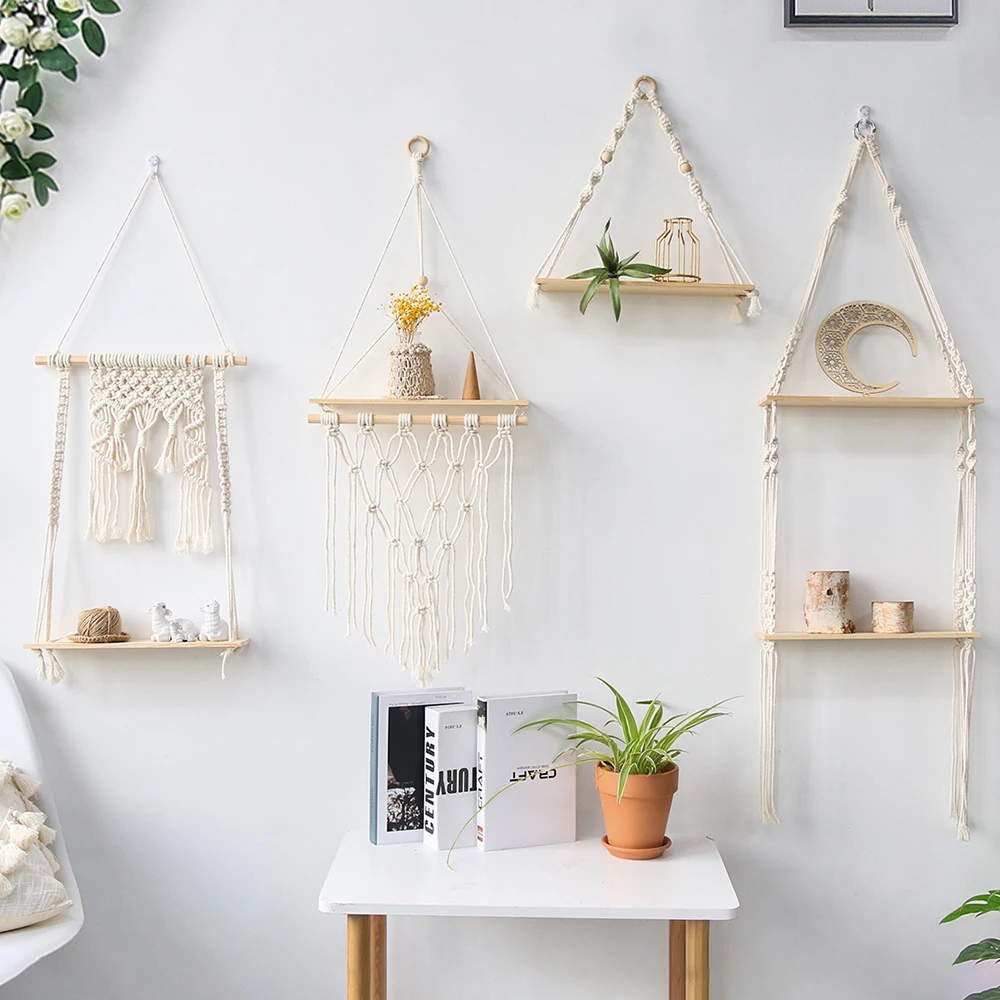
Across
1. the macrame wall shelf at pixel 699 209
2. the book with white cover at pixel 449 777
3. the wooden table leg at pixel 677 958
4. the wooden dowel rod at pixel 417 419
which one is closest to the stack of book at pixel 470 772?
the book with white cover at pixel 449 777

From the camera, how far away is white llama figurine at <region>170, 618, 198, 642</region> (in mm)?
1830

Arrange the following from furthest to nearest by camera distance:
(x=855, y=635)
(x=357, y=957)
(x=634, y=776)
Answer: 1. (x=855, y=635)
2. (x=634, y=776)
3. (x=357, y=957)

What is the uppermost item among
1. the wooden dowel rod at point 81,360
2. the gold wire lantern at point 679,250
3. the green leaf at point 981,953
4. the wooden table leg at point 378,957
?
the gold wire lantern at point 679,250

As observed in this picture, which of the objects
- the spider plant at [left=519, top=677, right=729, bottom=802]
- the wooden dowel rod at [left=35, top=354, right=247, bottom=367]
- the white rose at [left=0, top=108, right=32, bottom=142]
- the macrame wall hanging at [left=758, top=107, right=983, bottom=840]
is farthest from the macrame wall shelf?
the white rose at [left=0, top=108, right=32, bottom=142]

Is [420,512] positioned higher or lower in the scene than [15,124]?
lower

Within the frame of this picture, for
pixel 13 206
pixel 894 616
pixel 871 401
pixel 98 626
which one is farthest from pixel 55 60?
pixel 894 616

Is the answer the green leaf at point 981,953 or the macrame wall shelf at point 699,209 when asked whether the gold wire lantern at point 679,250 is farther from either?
the green leaf at point 981,953

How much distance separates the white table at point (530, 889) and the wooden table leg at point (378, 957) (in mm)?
160

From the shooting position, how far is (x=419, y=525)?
75.0 inches

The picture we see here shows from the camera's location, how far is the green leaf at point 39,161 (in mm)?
1858

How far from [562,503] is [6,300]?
3.57ft

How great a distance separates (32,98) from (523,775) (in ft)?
4.87

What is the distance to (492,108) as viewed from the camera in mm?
1908

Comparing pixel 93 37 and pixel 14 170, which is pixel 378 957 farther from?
pixel 93 37
